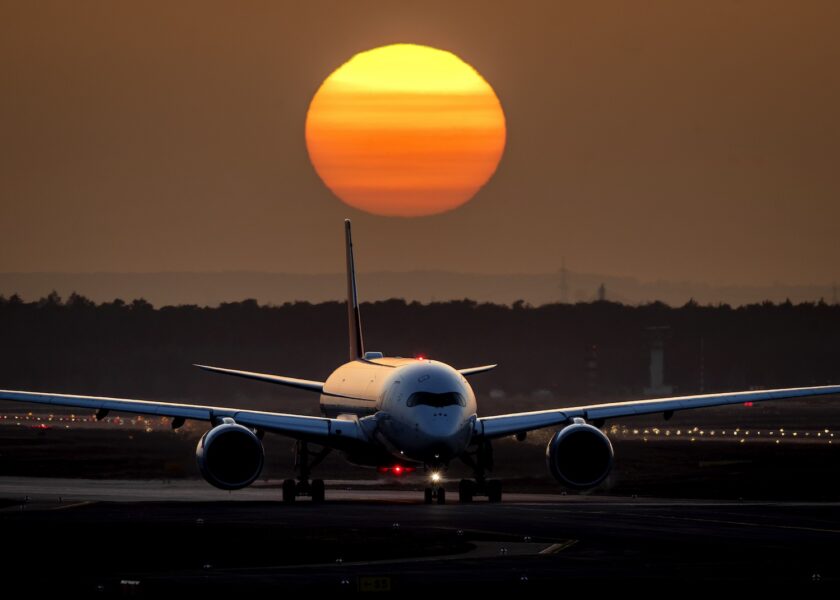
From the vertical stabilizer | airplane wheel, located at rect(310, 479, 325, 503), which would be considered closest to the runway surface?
airplane wheel, located at rect(310, 479, 325, 503)

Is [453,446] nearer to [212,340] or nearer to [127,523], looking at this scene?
[127,523]

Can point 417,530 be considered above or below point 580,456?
below

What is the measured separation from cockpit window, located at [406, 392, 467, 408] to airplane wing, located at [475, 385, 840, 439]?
6.07 ft

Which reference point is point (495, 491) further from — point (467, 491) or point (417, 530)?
point (417, 530)

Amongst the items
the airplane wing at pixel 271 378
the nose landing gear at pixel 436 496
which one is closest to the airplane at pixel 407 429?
the nose landing gear at pixel 436 496

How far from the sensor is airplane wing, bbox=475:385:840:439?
162 ft

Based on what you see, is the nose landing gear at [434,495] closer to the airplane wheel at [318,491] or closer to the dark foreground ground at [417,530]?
the dark foreground ground at [417,530]

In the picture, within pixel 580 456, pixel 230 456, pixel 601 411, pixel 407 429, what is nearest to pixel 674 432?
pixel 601 411

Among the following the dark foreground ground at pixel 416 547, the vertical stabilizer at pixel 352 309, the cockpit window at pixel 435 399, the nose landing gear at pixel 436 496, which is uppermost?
the vertical stabilizer at pixel 352 309

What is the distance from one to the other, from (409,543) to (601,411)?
18.2 meters

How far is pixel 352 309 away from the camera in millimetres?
61906

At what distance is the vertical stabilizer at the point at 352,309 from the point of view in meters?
61.1

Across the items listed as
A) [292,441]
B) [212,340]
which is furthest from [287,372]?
[292,441]

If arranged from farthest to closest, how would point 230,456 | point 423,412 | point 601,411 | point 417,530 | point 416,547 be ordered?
1. point 601,411
2. point 230,456
3. point 423,412
4. point 417,530
5. point 416,547
